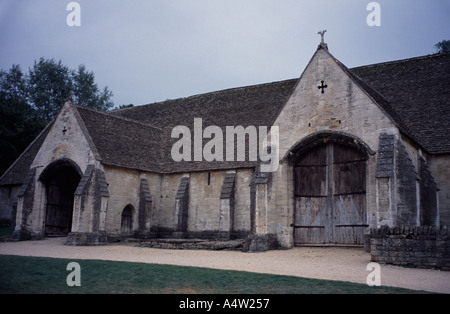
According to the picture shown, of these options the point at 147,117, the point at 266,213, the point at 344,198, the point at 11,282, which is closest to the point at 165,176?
the point at 147,117

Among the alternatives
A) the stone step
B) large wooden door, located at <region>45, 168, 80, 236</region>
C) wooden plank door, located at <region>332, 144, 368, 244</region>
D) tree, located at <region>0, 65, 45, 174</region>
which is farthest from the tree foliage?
wooden plank door, located at <region>332, 144, 368, 244</region>

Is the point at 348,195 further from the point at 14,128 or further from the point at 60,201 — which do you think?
the point at 14,128

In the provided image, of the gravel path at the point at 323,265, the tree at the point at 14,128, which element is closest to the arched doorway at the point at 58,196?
the gravel path at the point at 323,265

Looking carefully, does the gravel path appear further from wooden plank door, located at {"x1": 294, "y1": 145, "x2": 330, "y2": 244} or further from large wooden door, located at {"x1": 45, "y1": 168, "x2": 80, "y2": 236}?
large wooden door, located at {"x1": 45, "y1": 168, "x2": 80, "y2": 236}

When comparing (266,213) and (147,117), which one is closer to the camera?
(266,213)

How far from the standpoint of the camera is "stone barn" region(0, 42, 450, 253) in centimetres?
1917

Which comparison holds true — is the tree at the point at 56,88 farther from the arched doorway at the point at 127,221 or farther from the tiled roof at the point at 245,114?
the arched doorway at the point at 127,221

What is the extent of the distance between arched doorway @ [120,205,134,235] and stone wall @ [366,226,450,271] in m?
16.7

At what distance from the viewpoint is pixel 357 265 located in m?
14.6

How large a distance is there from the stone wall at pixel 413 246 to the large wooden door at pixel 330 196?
4.94 meters

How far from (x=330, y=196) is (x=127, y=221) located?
13275 millimetres

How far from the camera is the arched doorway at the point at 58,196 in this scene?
2784cm
